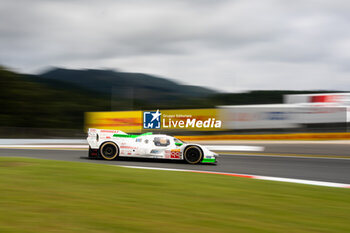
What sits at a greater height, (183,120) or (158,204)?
(183,120)

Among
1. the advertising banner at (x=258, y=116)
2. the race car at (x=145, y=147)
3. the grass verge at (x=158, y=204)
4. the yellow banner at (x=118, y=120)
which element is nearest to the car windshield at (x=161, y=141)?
the race car at (x=145, y=147)

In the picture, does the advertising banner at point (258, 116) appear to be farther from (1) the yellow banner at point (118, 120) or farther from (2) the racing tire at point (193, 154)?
(2) the racing tire at point (193, 154)

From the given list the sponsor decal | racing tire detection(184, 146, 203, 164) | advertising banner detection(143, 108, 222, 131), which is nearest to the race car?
racing tire detection(184, 146, 203, 164)

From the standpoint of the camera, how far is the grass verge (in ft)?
13.4

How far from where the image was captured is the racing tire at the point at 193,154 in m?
11.7

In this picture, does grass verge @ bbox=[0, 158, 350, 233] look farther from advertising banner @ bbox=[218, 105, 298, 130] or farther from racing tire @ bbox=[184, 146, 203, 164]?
advertising banner @ bbox=[218, 105, 298, 130]

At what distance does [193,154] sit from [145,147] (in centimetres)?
159

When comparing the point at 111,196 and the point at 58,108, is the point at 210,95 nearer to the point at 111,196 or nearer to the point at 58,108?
the point at 58,108

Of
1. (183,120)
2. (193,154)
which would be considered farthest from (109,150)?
(183,120)

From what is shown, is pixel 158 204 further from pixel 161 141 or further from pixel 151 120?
pixel 151 120

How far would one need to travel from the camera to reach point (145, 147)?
1212cm

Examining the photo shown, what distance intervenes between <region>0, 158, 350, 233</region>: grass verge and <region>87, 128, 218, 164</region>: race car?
433 centimetres

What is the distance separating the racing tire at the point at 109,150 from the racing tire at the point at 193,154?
2.36 metres

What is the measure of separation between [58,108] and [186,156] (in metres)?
43.2
